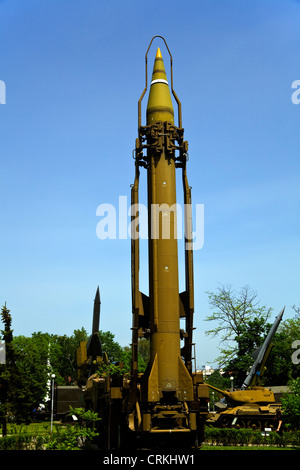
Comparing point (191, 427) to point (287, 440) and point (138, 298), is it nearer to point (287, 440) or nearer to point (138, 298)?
point (138, 298)

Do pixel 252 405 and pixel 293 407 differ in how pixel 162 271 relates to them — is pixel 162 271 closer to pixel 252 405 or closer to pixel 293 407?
pixel 293 407

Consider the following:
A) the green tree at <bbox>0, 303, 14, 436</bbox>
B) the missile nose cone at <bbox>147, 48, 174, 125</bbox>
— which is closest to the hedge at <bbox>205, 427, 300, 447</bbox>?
the green tree at <bbox>0, 303, 14, 436</bbox>

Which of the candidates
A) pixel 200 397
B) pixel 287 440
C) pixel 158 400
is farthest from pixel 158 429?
pixel 287 440

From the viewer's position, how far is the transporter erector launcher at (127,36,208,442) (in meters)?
14.3

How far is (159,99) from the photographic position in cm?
1712

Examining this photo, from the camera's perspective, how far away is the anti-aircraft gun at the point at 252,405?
26219mm

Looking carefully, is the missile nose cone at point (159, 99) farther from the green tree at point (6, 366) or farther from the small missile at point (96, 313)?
the green tree at point (6, 366)

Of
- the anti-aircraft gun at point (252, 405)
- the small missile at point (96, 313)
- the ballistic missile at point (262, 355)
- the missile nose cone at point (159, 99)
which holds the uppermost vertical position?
the missile nose cone at point (159, 99)

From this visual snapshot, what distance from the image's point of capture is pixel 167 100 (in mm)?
17219

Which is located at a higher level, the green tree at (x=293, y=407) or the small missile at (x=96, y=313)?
the small missile at (x=96, y=313)

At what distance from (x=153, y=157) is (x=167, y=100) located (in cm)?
238

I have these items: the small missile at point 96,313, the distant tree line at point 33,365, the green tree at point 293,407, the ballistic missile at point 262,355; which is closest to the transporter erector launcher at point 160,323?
the green tree at point 293,407

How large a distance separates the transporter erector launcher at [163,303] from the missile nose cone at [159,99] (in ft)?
0.11
